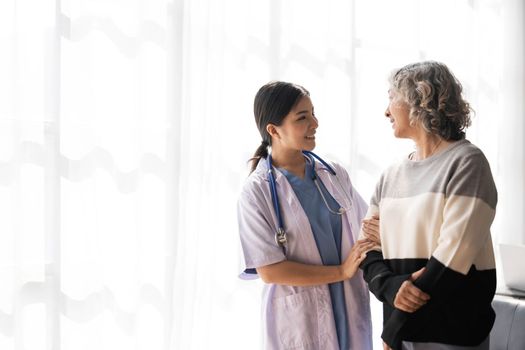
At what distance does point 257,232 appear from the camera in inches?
67.6

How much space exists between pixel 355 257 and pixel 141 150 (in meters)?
0.84

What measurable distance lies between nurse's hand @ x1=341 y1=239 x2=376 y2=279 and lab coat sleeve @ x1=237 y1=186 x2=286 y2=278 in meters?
0.18

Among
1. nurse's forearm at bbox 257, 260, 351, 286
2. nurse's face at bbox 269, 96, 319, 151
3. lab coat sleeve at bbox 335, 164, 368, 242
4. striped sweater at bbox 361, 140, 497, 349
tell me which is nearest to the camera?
striped sweater at bbox 361, 140, 497, 349

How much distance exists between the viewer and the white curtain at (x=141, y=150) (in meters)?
1.81

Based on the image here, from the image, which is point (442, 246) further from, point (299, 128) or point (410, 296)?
point (299, 128)

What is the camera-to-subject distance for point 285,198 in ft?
5.83

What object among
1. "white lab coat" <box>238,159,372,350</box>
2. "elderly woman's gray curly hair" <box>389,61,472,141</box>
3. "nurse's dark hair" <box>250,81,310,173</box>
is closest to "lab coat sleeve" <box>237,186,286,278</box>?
"white lab coat" <box>238,159,372,350</box>

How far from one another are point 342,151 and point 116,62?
1.11m

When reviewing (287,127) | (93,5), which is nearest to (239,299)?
(287,127)

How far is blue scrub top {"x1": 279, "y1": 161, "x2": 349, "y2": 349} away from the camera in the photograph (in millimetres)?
1766

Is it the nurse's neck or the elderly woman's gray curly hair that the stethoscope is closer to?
the nurse's neck

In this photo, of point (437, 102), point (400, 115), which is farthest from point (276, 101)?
point (437, 102)

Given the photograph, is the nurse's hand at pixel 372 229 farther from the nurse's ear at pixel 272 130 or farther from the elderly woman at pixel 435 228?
the nurse's ear at pixel 272 130

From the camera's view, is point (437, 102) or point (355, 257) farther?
point (355, 257)
